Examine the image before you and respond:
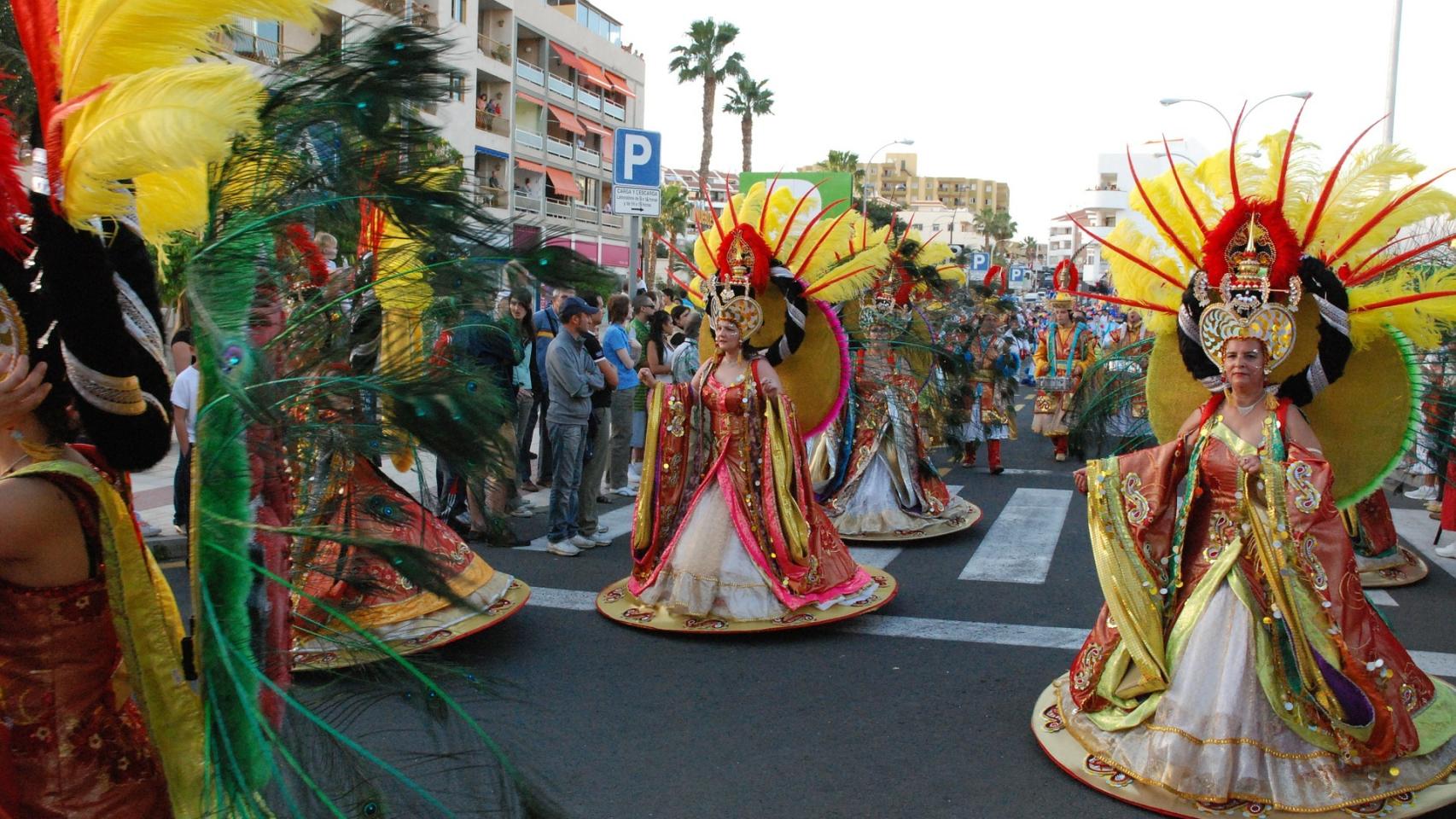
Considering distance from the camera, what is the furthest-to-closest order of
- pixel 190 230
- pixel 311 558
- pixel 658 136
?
1. pixel 658 136
2. pixel 190 230
3. pixel 311 558

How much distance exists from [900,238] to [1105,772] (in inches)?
252

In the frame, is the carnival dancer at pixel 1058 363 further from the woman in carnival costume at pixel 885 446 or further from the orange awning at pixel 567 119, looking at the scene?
the orange awning at pixel 567 119

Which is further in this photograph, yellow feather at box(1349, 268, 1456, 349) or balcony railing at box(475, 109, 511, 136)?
balcony railing at box(475, 109, 511, 136)

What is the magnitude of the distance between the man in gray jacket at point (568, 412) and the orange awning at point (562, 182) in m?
27.0

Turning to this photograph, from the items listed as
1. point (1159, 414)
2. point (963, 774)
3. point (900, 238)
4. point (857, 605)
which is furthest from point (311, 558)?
point (900, 238)

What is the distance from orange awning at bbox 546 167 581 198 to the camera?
34756 mm

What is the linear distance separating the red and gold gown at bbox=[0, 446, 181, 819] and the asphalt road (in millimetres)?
625

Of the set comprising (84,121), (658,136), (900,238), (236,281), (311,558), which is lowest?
(311,558)

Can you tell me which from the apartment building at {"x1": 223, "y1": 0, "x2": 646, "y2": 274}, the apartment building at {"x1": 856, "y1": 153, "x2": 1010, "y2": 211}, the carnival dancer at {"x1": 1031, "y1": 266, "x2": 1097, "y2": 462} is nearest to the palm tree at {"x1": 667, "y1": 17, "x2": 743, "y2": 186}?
the apartment building at {"x1": 223, "y1": 0, "x2": 646, "y2": 274}

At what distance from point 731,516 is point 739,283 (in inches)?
51.5

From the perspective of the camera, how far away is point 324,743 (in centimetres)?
192

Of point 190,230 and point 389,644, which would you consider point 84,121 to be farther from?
point 389,644

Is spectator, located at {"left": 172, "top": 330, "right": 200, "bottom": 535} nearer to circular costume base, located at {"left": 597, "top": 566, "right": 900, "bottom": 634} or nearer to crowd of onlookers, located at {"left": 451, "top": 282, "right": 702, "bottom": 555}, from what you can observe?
crowd of onlookers, located at {"left": 451, "top": 282, "right": 702, "bottom": 555}

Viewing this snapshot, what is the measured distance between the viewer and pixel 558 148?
1516 inches
